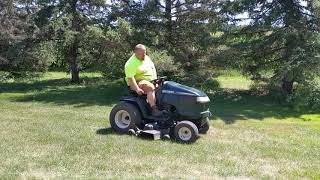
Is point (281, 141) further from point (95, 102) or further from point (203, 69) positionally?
point (203, 69)

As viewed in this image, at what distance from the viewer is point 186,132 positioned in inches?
378

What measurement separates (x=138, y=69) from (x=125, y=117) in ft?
3.47

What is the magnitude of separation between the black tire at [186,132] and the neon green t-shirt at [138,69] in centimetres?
125

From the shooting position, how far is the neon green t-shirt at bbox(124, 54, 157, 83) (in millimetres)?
10055

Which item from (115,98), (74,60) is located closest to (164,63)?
A: (115,98)

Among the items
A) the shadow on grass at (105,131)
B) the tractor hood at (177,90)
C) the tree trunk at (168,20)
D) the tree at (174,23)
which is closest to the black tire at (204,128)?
the tractor hood at (177,90)

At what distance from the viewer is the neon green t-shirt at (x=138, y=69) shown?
1005cm

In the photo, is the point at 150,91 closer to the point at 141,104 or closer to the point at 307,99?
the point at 141,104

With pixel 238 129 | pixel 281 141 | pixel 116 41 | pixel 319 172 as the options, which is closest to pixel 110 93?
pixel 116 41

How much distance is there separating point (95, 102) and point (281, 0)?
7.16m

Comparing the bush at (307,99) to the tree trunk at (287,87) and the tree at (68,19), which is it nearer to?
the tree trunk at (287,87)

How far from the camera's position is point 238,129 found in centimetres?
1148

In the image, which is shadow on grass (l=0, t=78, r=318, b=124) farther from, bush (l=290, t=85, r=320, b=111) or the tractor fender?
the tractor fender

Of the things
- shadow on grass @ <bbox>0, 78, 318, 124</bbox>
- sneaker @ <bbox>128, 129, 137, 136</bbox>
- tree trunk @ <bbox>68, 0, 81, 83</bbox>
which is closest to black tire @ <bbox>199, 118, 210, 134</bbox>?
sneaker @ <bbox>128, 129, 137, 136</bbox>
